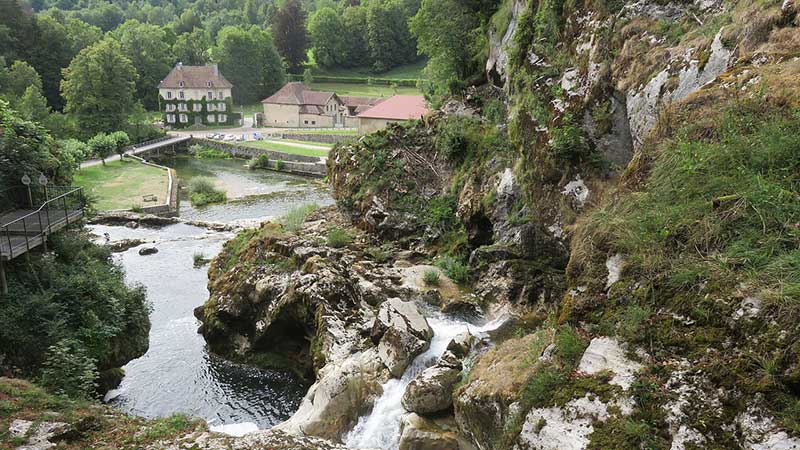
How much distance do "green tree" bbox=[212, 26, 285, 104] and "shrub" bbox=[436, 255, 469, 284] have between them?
87.1m

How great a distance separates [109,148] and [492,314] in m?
50.9

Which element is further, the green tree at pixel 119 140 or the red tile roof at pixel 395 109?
the red tile roof at pixel 395 109

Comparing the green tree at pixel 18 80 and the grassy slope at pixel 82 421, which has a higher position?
the green tree at pixel 18 80

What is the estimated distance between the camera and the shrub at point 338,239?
20.8m

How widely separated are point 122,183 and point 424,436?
4367cm

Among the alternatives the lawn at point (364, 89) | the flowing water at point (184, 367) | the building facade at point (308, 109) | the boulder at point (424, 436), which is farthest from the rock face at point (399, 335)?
the lawn at point (364, 89)

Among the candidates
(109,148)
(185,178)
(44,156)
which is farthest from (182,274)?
(109,148)

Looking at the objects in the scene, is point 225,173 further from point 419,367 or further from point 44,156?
point 419,367

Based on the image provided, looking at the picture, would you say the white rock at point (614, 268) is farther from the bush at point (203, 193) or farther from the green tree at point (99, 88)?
the green tree at point (99, 88)

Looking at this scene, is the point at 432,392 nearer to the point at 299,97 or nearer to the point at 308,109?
the point at 308,109

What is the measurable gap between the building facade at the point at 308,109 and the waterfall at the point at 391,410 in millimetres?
68846

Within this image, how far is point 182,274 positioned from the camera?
27719 mm

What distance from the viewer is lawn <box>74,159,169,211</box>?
40469mm

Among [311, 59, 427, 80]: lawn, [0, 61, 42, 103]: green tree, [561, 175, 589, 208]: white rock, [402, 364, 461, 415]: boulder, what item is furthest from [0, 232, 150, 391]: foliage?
[311, 59, 427, 80]: lawn
